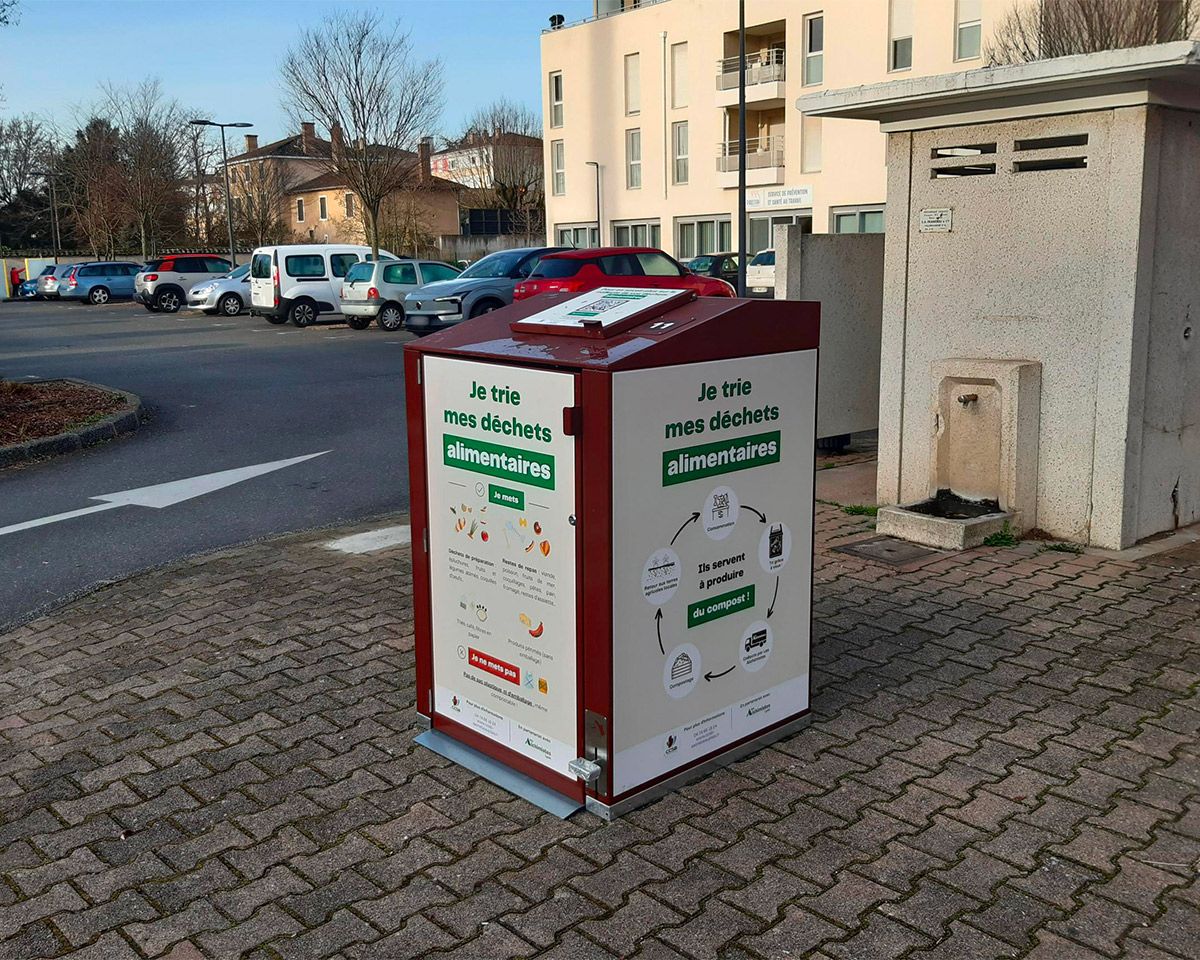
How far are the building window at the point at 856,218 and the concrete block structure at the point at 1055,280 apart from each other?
3086 cm

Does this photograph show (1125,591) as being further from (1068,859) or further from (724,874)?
(724,874)

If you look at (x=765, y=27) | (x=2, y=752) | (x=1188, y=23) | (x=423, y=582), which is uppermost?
(x=765, y=27)

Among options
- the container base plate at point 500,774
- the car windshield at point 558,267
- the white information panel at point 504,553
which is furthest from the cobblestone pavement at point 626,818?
the car windshield at point 558,267

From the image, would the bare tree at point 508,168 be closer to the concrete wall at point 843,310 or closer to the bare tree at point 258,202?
the bare tree at point 258,202

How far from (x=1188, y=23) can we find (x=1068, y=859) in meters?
19.4

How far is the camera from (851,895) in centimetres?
323

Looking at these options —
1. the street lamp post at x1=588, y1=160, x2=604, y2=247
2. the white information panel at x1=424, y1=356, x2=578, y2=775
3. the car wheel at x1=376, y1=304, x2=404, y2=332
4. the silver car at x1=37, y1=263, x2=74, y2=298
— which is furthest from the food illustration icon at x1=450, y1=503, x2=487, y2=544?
the silver car at x1=37, y1=263, x2=74, y2=298

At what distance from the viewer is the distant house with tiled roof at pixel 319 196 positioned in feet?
201

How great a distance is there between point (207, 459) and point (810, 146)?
109ft

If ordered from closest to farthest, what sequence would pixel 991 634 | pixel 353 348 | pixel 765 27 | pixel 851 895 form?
pixel 851 895
pixel 991 634
pixel 353 348
pixel 765 27

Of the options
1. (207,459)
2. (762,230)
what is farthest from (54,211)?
(207,459)

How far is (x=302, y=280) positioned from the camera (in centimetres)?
2798

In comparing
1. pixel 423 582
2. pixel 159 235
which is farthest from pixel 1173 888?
pixel 159 235

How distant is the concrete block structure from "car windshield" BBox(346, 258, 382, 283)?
63.4 ft
